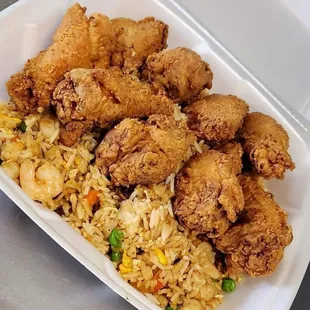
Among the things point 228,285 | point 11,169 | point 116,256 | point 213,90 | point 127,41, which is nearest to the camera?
point 11,169

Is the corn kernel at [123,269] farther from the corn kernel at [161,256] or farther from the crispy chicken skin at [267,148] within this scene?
the crispy chicken skin at [267,148]

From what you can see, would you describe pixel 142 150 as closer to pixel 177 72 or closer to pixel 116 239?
pixel 116 239

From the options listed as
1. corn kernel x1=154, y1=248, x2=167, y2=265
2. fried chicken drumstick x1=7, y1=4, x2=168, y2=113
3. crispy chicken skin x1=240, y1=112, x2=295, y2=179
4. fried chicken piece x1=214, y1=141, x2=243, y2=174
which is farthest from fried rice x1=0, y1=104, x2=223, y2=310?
crispy chicken skin x1=240, y1=112, x2=295, y2=179

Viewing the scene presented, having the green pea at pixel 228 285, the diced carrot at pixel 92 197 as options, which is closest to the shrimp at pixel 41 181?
the diced carrot at pixel 92 197

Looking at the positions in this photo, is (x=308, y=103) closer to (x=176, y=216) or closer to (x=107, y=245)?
(x=176, y=216)

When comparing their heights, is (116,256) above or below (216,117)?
below

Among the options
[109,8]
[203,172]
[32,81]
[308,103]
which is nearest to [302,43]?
[308,103]

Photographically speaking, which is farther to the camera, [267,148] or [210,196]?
[267,148]

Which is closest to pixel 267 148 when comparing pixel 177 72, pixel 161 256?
pixel 177 72
